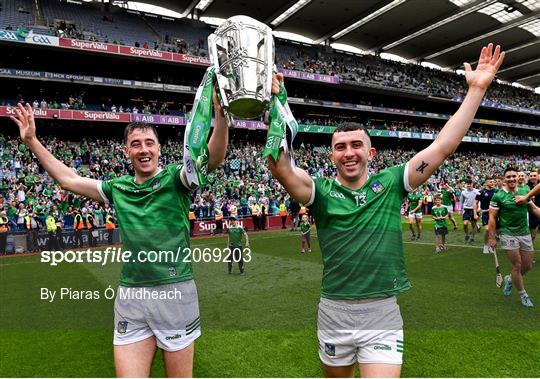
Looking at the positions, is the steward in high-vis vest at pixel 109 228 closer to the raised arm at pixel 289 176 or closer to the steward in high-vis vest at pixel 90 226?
the steward in high-vis vest at pixel 90 226

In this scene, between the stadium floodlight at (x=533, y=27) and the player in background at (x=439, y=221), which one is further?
the stadium floodlight at (x=533, y=27)

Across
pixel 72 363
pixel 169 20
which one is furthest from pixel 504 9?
pixel 72 363

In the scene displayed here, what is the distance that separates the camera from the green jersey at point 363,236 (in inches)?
98.3

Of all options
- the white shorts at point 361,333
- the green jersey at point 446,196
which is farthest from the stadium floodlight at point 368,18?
the white shorts at point 361,333

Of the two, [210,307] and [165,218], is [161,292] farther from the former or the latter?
[210,307]

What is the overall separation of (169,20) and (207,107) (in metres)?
38.9

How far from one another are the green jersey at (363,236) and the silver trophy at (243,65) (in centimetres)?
78

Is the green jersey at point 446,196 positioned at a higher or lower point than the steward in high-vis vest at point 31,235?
higher

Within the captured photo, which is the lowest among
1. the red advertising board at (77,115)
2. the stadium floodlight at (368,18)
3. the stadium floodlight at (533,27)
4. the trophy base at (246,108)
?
the trophy base at (246,108)

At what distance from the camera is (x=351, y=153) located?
2.50 m

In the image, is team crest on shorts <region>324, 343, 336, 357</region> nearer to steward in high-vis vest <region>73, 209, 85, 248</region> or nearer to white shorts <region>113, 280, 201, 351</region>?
white shorts <region>113, 280, 201, 351</region>

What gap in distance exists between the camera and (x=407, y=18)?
38.5m

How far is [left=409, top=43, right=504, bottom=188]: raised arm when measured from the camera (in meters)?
2.43

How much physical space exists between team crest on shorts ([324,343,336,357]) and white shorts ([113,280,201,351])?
0.85 meters
